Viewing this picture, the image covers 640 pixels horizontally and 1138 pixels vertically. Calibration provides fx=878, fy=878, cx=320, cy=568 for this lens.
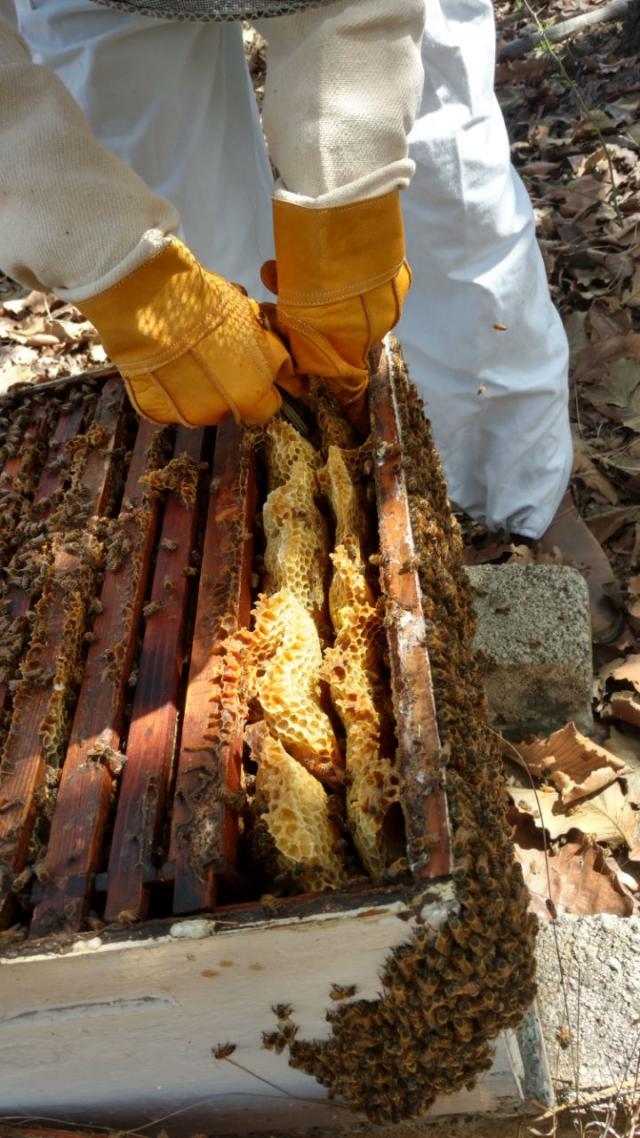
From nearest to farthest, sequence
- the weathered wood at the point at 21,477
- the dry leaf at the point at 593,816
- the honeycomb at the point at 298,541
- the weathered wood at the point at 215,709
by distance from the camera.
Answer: the weathered wood at the point at 215,709, the honeycomb at the point at 298,541, the weathered wood at the point at 21,477, the dry leaf at the point at 593,816

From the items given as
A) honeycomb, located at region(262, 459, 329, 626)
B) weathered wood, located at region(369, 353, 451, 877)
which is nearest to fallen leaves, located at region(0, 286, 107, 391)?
honeycomb, located at region(262, 459, 329, 626)

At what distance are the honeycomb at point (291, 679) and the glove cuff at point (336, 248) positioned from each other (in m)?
0.74

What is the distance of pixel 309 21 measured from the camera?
6.51 feet

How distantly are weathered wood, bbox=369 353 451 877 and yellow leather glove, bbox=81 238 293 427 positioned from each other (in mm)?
330

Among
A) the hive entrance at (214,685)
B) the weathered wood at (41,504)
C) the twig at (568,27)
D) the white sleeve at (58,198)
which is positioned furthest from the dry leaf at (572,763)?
the twig at (568,27)

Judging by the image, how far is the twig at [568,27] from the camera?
5.80 m

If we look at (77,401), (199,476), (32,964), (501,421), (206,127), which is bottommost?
(32,964)

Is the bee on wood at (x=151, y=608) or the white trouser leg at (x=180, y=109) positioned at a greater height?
the white trouser leg at (x=180, y=109)

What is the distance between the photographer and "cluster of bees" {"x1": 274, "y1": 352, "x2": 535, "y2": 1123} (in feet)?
5.05

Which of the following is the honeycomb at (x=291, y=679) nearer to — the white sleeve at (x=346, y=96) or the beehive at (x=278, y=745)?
the beehive at (x=278, y=745)

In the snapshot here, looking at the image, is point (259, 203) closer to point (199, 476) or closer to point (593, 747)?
point (199, 476)

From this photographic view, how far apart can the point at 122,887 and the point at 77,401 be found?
63.5 inches

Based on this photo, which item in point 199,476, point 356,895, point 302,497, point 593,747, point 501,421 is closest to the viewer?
point 356,895

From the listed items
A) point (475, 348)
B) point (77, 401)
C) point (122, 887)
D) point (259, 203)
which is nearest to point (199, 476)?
point (77, 401)
